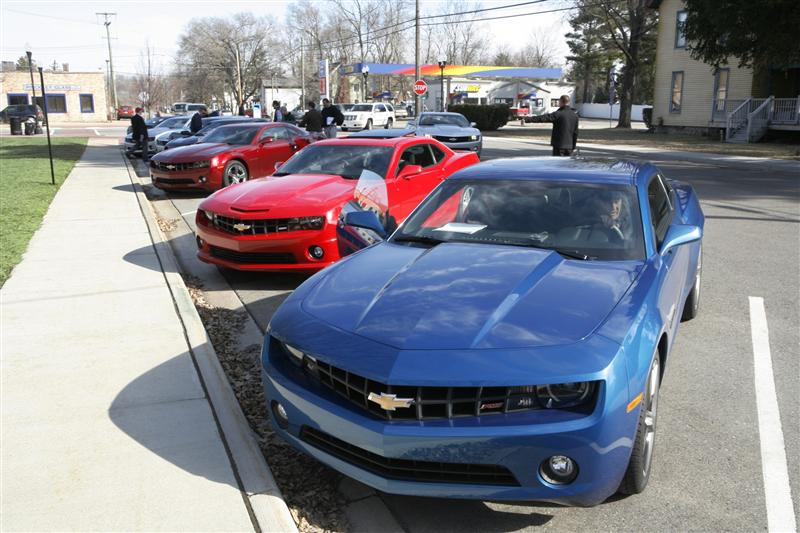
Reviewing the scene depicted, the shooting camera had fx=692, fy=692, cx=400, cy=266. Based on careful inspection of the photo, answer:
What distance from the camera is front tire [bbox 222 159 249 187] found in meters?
13.5

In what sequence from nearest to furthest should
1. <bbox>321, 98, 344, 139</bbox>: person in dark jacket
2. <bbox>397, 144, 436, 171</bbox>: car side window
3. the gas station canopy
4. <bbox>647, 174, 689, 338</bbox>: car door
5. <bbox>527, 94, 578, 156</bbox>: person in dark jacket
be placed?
<bbox>647, 174, 689, 338</bbox>: car door → <bbox>397, 144, 436, 171</bbox>: car side window → <bbox>527, 94, 578, 156</bbox>: person in dark jacket → <bbox>321, 98, 344, 139</bbox>: person in dark jacket → the gas station canopy

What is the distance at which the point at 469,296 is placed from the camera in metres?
Answer: 3.31

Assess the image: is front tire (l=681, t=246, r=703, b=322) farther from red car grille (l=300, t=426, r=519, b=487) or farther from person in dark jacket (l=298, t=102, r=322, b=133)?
person in dark jacket (l=298, t=102, r=322, b=133)

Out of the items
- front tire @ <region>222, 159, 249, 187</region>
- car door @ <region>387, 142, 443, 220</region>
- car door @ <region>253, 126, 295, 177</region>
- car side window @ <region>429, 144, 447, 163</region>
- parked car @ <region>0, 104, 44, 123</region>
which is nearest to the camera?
car door @ <region>387, 142, 443, 220</region>

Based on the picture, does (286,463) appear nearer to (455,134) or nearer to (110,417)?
(110,417)

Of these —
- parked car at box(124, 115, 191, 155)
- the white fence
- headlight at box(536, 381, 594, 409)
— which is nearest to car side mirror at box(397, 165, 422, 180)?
headlight at box(536, 381, 594, 409)

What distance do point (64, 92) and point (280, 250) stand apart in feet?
218

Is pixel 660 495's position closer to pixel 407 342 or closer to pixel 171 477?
pixel 407 342

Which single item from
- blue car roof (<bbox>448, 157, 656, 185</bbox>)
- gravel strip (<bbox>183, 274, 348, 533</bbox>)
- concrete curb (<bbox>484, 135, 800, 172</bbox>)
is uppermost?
blue car roof (<bbox>448, 157, 656, 185</bbox>)

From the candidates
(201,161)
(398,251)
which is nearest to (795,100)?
(201,161)

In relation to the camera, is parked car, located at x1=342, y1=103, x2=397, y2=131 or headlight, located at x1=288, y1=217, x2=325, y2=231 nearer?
headlight, located at x1=288, y1=217, x2=325, y2=231

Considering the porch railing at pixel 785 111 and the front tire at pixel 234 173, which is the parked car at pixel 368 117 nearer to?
the porch railing at pixel 785 111

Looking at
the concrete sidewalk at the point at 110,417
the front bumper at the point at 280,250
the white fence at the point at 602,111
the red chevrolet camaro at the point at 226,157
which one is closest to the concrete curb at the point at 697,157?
the red chevrolet camaro at the point at 226,157

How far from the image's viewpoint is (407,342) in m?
2.94
